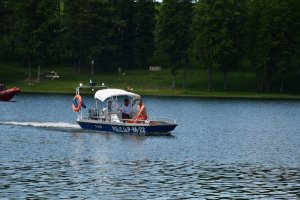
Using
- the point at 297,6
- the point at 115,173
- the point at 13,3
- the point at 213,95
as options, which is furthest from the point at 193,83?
the point at 115,173

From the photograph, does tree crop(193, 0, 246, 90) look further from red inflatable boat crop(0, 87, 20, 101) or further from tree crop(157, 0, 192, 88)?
red inflatable boat crop(0, 87, 20, 101)

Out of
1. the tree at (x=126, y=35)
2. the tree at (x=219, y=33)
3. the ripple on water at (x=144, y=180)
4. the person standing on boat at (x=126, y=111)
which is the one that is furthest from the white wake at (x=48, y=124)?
the tree at (x=126, y=35)

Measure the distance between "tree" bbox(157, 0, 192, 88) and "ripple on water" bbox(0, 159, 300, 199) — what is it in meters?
99.1

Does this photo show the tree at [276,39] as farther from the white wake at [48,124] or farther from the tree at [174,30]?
the white wake at [48,124]

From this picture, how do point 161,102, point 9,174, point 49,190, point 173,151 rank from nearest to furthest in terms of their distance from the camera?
point 49,190, point 9,174, point 173,151, point 161,102

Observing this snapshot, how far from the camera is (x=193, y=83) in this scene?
16125cm

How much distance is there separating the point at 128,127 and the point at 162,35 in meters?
81.6

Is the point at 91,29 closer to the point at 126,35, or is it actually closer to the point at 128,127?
the point at 126,35

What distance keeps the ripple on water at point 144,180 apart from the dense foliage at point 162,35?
9611 cm

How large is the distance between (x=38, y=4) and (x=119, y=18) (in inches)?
658

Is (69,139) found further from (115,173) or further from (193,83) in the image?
(193,83)

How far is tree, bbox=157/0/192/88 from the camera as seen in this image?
15938cm

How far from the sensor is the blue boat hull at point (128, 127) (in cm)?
7938

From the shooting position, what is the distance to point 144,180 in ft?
172
